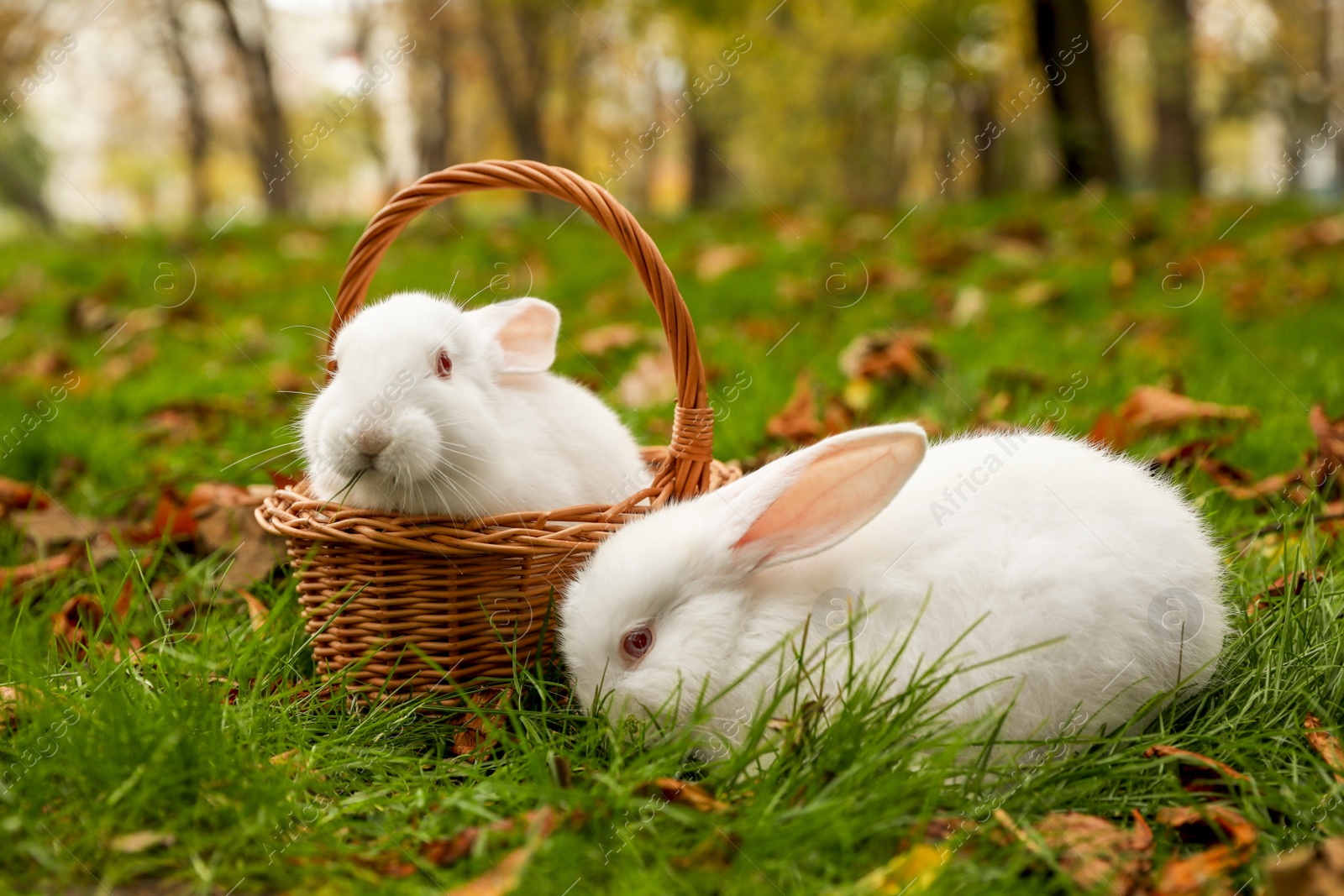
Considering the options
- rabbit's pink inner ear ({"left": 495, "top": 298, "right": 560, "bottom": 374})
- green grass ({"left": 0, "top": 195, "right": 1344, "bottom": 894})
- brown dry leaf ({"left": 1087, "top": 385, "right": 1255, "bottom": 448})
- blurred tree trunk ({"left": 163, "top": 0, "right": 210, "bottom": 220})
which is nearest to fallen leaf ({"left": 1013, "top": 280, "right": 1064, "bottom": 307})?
green grass ({"left": 0, "top": 195, "right": 1344, "bottom": 894})

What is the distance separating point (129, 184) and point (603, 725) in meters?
44.8

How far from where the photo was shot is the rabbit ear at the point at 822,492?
1.98 metres

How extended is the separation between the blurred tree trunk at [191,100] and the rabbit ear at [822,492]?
1511 centimetres

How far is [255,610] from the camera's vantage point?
2.59 meters

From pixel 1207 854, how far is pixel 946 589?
1.97 feet

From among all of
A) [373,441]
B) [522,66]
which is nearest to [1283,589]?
[373,441]

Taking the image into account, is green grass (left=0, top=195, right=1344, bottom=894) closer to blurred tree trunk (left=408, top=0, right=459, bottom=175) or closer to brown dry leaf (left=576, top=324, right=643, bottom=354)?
brown dry leaf (left=576, top=324, right=643, bottom=354)

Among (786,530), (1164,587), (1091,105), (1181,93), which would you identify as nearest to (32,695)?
(786,530)

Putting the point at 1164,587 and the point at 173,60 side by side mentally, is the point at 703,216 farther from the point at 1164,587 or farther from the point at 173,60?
the point at 173,60

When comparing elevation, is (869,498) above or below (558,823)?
above

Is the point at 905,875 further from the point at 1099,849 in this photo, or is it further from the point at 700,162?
the point at 700,162

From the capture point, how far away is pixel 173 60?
19.6m

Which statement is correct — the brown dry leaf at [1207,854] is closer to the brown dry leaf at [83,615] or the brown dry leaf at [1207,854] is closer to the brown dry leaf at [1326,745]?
the brown dry leaf at [1326,745]

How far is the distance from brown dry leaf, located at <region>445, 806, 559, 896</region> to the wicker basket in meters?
0.58
